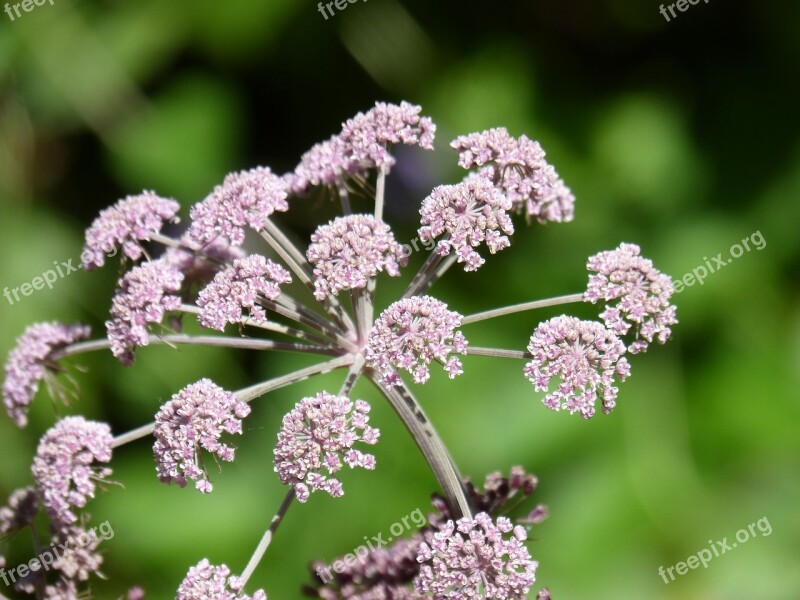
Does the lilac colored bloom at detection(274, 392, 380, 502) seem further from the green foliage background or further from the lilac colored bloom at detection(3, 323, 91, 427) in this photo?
the green foliage background

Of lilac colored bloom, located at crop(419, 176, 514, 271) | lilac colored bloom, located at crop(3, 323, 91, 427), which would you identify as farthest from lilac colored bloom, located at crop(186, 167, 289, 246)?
lilac colored bloom, located at crop(3, 323, 91, 427)

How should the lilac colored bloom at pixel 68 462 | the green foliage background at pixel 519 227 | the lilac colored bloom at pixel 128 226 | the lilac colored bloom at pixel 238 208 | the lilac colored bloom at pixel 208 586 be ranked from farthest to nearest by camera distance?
the green foliage background at pixel 519 227 → the lilac colored bloom at pixel 128 226 → the lilac colored bloom at pixel 238 208 → the lilac colored bloom at pixel 68 462 → the lilac colored bloom at pixel 208 586

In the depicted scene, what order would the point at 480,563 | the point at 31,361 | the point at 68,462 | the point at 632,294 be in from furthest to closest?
the point at 31,361 → the point at 68,462 → the point at 632,294 → the point at 480,563

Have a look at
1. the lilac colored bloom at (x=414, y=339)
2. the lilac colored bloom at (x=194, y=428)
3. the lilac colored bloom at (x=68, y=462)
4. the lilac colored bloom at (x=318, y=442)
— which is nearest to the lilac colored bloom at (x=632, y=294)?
the lilac colored bloom at (x=414, y=339)

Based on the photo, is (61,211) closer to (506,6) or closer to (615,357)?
(506,6)

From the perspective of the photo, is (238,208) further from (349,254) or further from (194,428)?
(194,428)

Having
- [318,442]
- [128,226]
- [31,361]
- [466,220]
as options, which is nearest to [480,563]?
[318,442]

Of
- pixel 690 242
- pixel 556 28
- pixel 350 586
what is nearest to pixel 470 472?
pixel 690 242

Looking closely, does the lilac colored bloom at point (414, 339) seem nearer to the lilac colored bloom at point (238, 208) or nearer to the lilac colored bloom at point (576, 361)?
the lilac colored bloom at point (576, 361)

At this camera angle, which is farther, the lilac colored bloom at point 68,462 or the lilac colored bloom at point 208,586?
the lilac colored bloom at point 68,462
